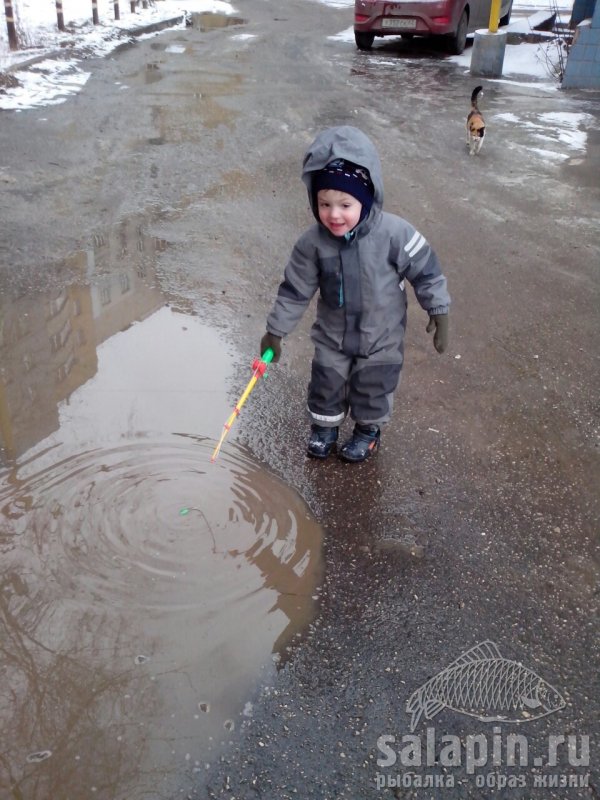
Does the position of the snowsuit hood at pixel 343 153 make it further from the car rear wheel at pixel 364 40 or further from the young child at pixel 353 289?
the car rear wheel at pixel 364 40

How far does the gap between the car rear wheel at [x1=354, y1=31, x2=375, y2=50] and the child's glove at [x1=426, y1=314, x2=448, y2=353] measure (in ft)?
41.0

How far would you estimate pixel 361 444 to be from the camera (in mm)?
3439

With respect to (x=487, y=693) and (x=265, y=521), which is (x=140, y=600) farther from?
(x=487, y=693)

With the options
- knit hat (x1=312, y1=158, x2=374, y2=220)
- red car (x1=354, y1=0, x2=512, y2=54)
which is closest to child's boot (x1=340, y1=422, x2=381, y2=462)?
knit hat (x1=312, y1=158, x2=374, y2=220)

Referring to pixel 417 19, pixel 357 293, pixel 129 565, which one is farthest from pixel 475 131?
pixel 129 565

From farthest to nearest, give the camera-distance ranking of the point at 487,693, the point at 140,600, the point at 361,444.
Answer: the point at 361,444 → the point at 140,600 → the point at 487,693

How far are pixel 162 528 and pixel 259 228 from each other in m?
3.46

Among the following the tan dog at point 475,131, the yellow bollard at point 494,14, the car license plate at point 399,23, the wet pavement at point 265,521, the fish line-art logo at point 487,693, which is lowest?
the fish line-art logo at point 487,693

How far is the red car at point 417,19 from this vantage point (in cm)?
1273

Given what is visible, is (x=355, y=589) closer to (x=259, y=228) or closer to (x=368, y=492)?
(x=368, y=492)

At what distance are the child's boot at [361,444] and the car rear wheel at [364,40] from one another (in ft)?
41.1

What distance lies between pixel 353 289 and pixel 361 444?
77 centimetres

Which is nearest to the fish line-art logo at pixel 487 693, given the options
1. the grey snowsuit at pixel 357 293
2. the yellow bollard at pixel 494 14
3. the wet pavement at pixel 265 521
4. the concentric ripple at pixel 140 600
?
the wet pavement at pixel 265 521

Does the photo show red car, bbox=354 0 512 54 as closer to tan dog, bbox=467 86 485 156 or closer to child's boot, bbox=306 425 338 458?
tan dog, bbox=467 86 485 156
